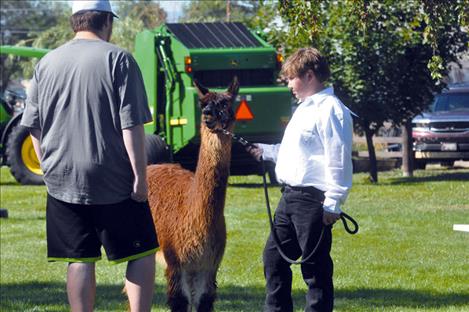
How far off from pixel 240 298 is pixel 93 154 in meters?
3.50

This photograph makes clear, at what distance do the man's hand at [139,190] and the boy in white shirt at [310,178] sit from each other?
3.43ft

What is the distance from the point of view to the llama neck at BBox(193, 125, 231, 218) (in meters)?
7.39

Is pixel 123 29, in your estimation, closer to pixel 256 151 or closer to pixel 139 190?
pixel 256 151

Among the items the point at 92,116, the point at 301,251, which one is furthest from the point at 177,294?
the point at 92,116

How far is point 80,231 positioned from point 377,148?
23.1 meters

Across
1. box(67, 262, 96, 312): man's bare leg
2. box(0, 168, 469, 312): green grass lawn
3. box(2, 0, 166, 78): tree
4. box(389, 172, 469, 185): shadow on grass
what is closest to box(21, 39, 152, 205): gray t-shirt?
box(67, 262, 96, 312): man's bare leg

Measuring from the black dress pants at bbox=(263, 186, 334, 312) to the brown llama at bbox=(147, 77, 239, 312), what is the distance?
63 centimetres

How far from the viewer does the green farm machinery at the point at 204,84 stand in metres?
18.6

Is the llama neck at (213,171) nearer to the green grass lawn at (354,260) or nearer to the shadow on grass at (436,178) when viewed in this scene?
the green grass lawn at (354,260)

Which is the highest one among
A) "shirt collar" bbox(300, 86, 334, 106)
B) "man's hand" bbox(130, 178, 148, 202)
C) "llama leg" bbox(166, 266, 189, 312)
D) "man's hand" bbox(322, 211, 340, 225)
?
"shirt collar" bbox(300, 86, 334, 106)

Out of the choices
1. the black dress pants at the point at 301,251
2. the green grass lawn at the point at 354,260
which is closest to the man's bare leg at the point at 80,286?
the black dress pants at the point at 301,251

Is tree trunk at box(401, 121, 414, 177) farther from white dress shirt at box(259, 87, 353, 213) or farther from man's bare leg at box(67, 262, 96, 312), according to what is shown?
man's bare leg at box(67, 262, 96, 312)

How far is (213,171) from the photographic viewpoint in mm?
7422

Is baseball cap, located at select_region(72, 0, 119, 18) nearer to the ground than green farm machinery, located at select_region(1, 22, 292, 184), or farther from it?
farther from it
